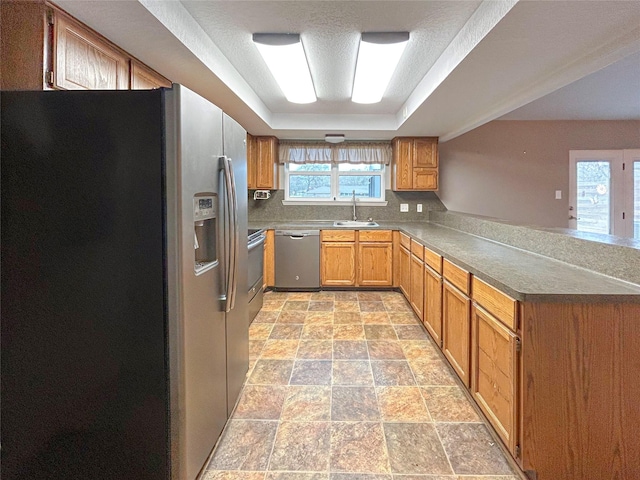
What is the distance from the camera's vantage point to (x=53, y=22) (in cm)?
151

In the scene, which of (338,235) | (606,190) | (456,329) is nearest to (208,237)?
(456,329)

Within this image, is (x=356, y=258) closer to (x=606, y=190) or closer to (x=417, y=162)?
(x=417, y=162)

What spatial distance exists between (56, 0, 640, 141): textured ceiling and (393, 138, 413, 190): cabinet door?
1.07m

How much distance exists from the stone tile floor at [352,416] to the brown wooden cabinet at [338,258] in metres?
1.34

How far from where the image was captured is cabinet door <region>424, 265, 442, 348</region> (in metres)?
2.59

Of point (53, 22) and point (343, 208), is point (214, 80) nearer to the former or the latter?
point (53, 22)

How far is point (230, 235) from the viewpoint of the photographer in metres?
1.68

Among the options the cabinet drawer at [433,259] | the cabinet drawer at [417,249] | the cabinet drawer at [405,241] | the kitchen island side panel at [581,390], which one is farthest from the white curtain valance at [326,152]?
the kitchen island side panel at [581,390]

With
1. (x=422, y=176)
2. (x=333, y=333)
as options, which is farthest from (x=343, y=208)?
(x=333, y=333)

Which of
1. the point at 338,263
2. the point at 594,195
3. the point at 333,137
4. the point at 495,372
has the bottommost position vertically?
the point at 495,372

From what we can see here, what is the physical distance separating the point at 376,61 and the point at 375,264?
2.55 metres

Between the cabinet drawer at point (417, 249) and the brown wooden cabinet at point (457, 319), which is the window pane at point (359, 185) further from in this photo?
the brown wooden cabinet at point (457, 319)

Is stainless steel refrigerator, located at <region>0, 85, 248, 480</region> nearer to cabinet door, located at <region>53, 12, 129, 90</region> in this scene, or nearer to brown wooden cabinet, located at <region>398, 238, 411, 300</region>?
cabinet door, located at <region>53, 12, 129, 90</region>

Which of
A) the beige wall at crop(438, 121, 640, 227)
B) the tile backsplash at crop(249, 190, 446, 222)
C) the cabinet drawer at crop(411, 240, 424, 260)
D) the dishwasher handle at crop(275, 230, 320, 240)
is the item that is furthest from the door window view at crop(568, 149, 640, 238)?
the dishwasher handle at crop(275, 230, 320, 240)
